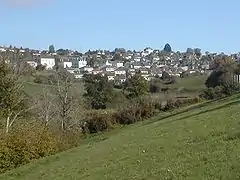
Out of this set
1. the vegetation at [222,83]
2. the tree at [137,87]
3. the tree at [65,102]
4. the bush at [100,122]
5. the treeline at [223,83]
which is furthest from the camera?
the tree at [137,87]

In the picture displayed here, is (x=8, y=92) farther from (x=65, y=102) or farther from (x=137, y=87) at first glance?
(x=137, y=87)

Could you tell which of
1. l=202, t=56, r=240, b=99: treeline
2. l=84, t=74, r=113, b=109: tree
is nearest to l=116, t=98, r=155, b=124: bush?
l=202, t=56, r=240, b=99: treeline

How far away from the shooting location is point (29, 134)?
3250 centimetres

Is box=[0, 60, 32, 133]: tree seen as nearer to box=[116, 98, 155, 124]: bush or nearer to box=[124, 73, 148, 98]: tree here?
box=[116, 98, 155, 124]: bush

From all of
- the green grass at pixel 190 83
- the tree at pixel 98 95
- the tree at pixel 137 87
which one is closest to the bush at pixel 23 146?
the tree at pixel 98 95

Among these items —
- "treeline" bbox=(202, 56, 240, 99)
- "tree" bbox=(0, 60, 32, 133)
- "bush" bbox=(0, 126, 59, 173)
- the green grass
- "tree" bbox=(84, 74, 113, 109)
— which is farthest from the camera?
the green grass

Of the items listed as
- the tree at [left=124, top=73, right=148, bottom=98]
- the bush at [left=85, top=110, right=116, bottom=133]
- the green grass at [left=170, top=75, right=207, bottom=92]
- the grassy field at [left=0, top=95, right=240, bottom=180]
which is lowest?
the bush at [left=85, top=110, right=116, bottom=133]

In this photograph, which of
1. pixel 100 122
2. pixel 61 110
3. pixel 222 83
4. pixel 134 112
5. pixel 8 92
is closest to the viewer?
pixel 8 92

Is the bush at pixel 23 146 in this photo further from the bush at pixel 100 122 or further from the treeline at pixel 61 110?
the bush at pixel 100 122

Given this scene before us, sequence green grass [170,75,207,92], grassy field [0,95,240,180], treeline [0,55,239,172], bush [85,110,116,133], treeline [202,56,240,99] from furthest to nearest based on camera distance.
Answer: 1. green grass [170,75,207,92]
2. treeline [202,56,240,99]
3. bush [85,110,116,133]
4. treeline [0,55,239,172]
5. grassy field [0,95,240,180]

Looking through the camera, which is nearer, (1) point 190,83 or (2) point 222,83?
(2) point 222,83

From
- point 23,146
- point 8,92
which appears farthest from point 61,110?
point 23,146

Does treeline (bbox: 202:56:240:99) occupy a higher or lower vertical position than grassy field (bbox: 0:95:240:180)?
lower

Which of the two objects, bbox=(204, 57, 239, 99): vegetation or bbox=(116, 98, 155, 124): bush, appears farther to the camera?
bbox=(204, 57, 239, 99): vegetation
